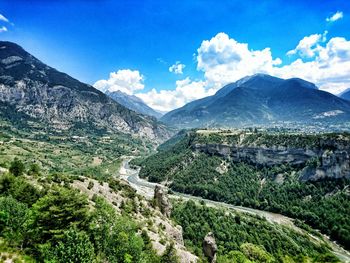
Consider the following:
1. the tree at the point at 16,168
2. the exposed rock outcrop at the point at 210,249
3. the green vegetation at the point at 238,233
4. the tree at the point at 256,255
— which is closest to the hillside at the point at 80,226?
the tree at the point at 16,168

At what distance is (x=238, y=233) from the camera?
131 m

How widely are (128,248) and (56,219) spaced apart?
11463 millimetres

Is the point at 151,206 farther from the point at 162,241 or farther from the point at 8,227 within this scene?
the point at 8,227

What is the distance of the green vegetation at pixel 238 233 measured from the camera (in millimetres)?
119994

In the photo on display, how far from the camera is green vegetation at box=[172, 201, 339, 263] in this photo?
11999 cm

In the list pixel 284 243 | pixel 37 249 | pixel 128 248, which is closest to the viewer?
pixel 37 249

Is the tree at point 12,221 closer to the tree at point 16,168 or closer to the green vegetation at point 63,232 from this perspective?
the green vegetation at point 63,232

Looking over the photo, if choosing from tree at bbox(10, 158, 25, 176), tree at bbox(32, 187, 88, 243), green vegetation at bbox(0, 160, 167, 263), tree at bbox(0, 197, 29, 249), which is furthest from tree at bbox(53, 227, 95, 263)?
tree at bbox(10, 158, 25, 176)

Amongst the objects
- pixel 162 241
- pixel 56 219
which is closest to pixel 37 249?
pixel 56 219

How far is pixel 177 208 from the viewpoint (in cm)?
14588

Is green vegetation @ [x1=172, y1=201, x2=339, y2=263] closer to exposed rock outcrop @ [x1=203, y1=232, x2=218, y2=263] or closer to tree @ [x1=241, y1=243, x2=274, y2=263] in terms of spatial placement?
tree @ [x1=241, y1=243, x2=274, y2=263]

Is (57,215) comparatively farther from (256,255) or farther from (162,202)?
(162,202)

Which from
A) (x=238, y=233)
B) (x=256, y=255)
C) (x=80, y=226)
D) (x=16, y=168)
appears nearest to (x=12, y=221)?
(x=80, y=226)

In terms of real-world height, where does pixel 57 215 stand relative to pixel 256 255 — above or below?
above
